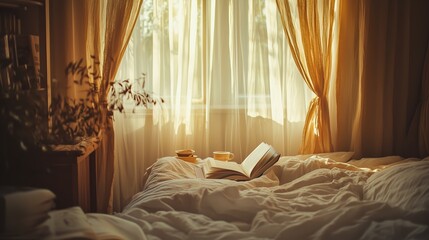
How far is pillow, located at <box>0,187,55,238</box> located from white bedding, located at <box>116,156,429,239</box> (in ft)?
1.36

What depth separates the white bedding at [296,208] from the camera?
150 centimetres

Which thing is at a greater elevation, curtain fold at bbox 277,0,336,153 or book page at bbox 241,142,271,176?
curtain fold at bbox 277,0,336,153

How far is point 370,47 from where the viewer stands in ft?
10.4

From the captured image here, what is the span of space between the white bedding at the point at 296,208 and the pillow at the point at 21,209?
415 millimetres

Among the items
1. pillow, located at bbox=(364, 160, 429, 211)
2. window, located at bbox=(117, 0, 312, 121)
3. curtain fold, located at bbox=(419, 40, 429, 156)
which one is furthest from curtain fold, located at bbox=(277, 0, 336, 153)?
Result: pillow, located at bbox=(364, 160, 429, 211)

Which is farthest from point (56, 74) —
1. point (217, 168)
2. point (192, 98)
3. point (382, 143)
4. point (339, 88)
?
point (382, 143)

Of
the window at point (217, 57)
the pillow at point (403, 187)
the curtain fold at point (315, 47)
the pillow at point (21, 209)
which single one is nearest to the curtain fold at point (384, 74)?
A: the curtain fold at point (315, 47)

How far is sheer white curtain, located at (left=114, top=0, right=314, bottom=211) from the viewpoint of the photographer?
3170mm

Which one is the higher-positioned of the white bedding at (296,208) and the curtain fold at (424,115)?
the curtain fold at (424,115)

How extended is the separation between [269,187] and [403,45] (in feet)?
5.35

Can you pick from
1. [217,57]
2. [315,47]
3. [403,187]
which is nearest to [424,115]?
[315,47]

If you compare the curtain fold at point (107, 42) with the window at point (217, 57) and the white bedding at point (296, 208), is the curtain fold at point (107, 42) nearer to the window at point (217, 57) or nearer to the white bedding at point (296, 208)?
the window at point (217, 57)

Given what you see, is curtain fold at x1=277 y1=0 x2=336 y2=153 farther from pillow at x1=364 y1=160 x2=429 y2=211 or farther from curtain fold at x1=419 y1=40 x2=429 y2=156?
pillow at x1=364 y1=160 x2=429 y2=211

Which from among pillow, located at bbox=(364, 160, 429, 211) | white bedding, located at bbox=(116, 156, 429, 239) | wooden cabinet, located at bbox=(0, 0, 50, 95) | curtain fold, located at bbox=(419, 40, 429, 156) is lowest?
white bedding, located at bbox=(116, 156, 429, 239)
